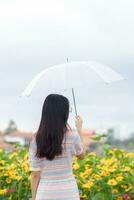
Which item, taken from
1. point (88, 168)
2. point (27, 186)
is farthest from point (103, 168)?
point (27, 186)

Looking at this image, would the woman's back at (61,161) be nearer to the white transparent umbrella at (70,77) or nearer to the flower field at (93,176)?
the white transparent umbrella at (70,77)

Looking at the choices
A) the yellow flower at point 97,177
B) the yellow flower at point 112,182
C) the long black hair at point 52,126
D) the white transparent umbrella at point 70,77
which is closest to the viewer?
the long black hair at point 52,126

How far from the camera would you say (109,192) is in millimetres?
6102

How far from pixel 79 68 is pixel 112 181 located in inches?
50.2

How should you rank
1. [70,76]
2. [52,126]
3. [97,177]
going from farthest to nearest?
[97,177], [70,76], [52,126]

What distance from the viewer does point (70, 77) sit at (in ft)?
16.8

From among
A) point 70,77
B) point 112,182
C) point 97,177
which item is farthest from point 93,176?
point 70,77

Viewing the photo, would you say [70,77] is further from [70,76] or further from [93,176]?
[93,176]

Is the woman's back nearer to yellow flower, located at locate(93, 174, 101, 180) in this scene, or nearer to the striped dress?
the striped dress

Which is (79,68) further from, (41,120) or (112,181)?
(112,181)

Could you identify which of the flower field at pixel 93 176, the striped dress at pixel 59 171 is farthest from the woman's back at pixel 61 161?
the flower field at pixel 93 176

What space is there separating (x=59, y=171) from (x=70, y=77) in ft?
2.38

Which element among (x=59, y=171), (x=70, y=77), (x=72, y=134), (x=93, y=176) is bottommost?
(x=93, y=176)

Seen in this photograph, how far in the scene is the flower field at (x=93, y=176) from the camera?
6.11 meters
